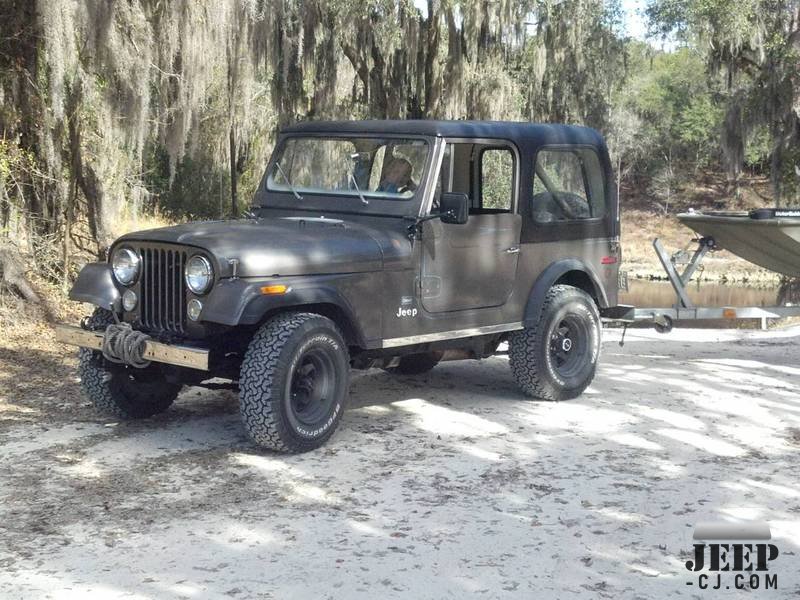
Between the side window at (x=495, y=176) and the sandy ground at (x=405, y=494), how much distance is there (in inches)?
56.4

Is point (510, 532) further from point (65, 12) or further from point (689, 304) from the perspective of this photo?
point (65, 12)

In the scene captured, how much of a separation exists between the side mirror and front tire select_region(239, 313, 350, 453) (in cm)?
108

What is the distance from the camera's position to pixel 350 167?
7.41 meters

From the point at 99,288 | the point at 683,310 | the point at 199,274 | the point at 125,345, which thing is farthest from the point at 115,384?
the point at 683,310

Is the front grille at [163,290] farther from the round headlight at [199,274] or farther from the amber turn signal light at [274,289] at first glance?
the amber turn signal light at [274,289]

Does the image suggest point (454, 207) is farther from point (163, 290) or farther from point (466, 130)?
point (163, 290)

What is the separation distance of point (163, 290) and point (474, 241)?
2.07 meters

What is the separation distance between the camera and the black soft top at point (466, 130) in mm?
7234

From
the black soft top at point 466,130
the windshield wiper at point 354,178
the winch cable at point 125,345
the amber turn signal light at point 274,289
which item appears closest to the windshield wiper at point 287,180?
the black soft top at point 466,130

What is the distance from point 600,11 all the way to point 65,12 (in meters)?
18.2

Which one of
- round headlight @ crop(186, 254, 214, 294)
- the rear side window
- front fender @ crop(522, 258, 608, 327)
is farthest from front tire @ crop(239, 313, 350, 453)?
the rear side window

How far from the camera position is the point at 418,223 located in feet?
22.7

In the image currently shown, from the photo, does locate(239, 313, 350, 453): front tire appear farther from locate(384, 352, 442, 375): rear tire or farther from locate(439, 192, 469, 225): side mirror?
locate(384, 352, 442, 375): rear tire

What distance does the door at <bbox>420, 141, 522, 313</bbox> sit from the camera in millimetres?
7059
